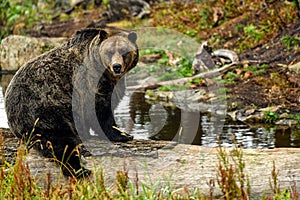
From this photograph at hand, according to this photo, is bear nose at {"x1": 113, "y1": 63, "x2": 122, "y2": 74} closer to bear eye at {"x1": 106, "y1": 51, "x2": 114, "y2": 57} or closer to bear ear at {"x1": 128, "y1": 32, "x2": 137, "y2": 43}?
bear eye at {"x1": 106, "y1": 51, "x2": 114, "y2": 57}

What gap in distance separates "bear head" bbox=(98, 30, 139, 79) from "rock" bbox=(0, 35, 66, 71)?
405 inches

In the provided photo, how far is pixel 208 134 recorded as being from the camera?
9.45 m

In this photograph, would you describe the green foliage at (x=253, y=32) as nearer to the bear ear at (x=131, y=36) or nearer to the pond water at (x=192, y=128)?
the pond water at (x=192, y=128)

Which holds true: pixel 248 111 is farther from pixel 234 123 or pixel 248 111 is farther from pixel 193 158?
pixel 193 158

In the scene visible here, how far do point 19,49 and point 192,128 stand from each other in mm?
8101

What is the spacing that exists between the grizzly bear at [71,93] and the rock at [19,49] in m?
10.2

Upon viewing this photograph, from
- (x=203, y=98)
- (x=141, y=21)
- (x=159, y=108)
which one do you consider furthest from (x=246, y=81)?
(x=141, y=21)

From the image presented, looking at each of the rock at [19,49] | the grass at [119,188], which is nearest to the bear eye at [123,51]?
the grass at [119,188]

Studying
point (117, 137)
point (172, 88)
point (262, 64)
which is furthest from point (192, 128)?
point (262, 64)

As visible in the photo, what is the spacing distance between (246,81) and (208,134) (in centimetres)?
328

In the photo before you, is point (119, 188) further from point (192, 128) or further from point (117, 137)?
point (192, 128)

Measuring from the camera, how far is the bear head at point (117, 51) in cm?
625

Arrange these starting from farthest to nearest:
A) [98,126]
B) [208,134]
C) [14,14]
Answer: [14,14], [208,134], [98,126]

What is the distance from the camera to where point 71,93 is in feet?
20.1
